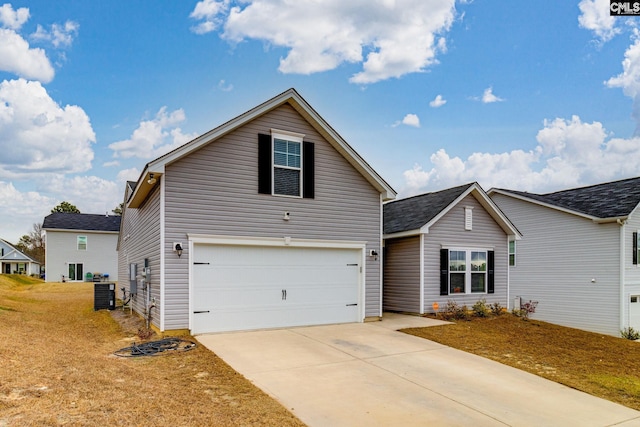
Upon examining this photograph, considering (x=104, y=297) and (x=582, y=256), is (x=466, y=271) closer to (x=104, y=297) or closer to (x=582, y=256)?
(x=582, y=256)

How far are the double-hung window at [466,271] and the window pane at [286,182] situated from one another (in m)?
5.50

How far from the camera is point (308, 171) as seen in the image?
36.4ft

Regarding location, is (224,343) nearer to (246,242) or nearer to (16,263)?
(246,242)

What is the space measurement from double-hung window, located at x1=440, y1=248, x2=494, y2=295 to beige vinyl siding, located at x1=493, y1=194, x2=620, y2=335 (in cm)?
482

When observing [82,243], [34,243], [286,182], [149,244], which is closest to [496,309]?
[286,182]

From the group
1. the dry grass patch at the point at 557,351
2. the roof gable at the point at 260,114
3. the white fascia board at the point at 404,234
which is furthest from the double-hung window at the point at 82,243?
the dry grass patch at the point at 557,351

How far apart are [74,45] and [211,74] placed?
5021 millimetres

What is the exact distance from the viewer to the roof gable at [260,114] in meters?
9.32

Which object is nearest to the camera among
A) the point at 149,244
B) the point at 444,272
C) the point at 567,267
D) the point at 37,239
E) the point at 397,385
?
the point at 397,385

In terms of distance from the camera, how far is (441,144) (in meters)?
18.7

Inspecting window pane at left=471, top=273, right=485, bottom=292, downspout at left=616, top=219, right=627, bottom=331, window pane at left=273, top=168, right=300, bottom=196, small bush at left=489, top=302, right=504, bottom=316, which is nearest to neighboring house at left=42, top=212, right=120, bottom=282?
window pane at left=273, top=168, right=300, bottom=196

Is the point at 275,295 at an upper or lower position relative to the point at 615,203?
lower

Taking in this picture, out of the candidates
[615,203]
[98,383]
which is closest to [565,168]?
[615,203]

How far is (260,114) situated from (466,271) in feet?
27.8
